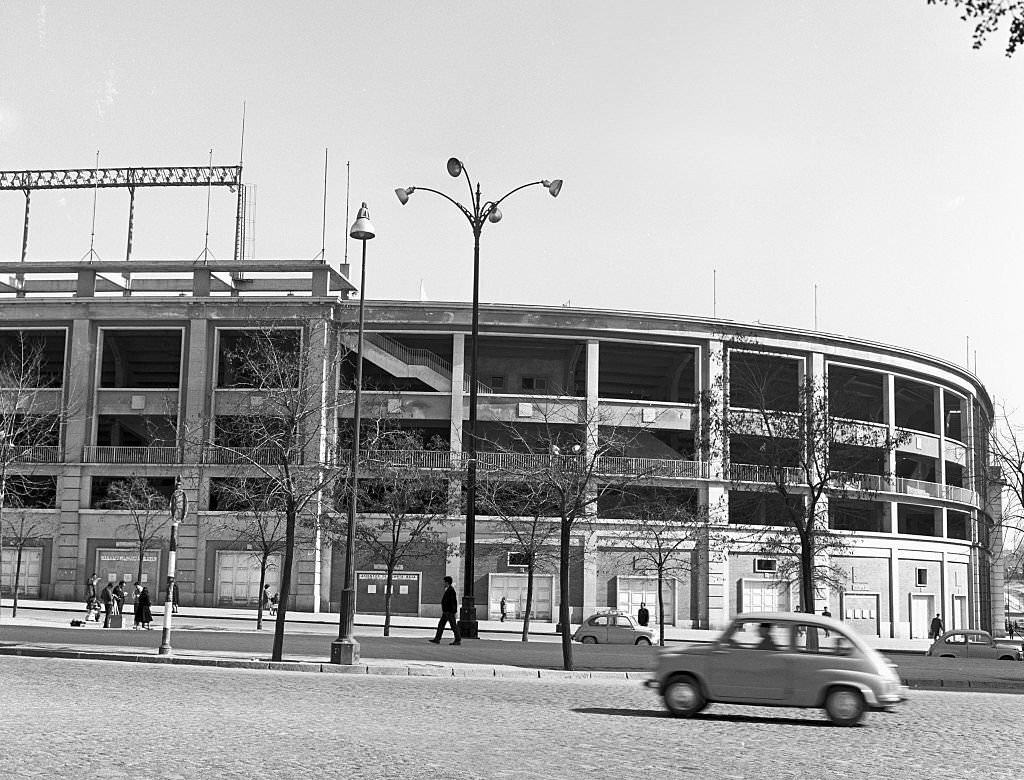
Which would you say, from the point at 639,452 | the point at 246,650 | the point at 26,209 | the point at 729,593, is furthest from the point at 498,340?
the point at 246,650

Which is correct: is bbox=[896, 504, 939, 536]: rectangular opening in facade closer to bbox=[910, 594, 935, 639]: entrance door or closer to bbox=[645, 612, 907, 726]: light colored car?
bbox=[910, 594, 935, 639]: entrance door

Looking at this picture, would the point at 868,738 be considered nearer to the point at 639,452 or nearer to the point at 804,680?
the point at 804,680

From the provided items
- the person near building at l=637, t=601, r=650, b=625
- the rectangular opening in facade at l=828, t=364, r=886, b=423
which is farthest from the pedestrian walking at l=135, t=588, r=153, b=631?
the rectangular opening in facade at l=828, t=364, r=886, b=423

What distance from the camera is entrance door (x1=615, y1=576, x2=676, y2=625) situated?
5262cm

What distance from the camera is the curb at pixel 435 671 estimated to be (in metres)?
21.0

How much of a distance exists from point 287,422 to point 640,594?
30740 millimetres

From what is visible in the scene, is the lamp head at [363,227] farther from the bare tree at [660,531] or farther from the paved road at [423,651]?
the bare tree at [660,531]

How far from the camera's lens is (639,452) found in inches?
2173

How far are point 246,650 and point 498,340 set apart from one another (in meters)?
32.1

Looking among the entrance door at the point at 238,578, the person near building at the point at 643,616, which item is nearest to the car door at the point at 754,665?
the person near building at the point at 643,616

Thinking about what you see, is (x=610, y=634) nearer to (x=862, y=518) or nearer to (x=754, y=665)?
(x=754, y=665)

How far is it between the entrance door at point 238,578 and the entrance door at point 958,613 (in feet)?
111

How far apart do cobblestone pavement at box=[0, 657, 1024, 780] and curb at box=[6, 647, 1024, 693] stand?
2665 mm

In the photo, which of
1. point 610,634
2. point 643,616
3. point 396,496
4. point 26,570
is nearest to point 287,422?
point 396,496
